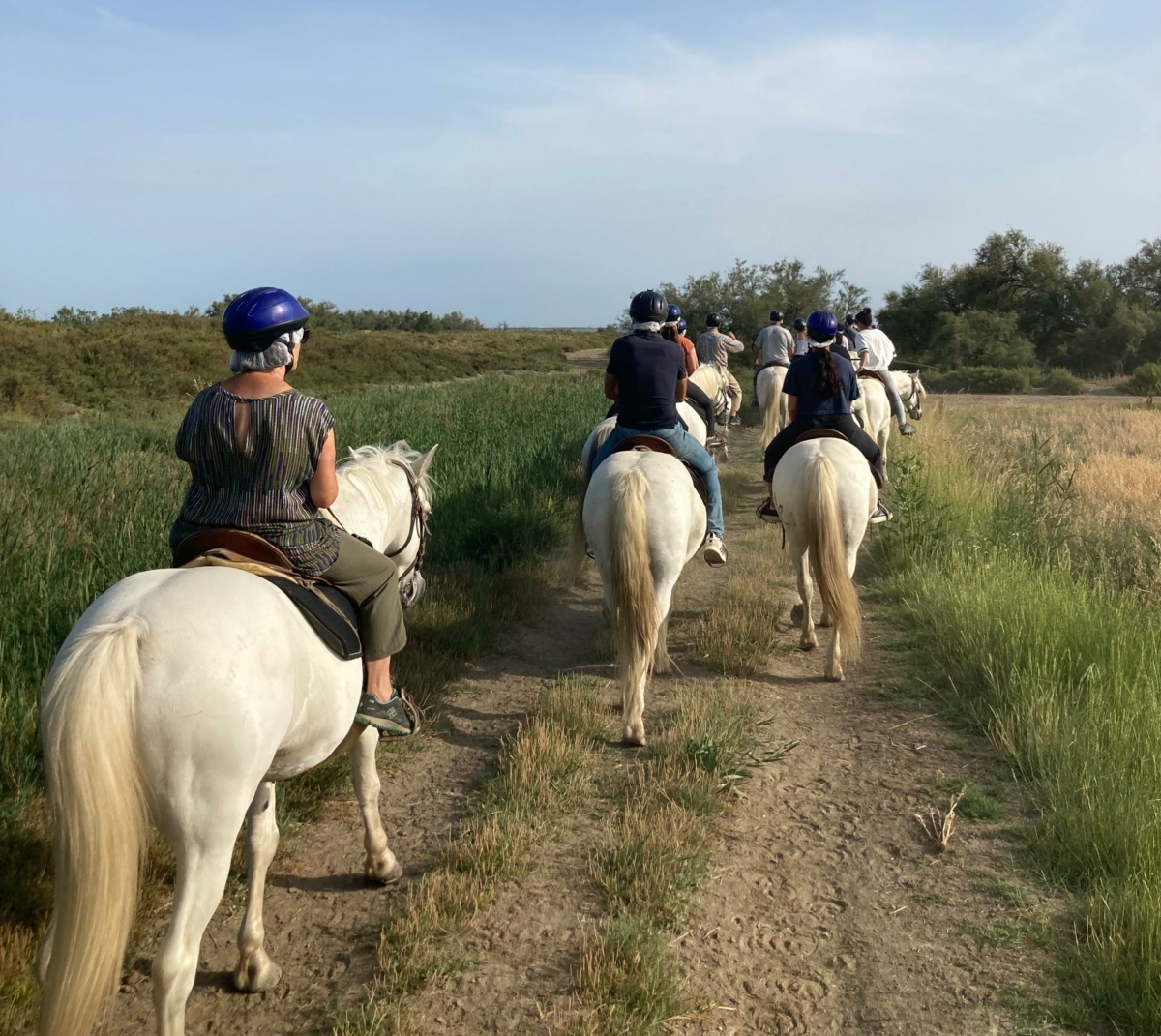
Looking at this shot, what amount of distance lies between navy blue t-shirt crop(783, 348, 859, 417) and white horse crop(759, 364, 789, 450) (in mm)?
6877

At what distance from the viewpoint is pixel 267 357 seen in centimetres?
297

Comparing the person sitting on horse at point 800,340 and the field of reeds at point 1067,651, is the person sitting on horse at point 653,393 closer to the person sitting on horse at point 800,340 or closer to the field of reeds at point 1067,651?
the field of reeds at point 1067,651

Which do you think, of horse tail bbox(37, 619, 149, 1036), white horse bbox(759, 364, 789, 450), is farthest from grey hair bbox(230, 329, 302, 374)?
white horse bbox(759, 364, 789, 450)

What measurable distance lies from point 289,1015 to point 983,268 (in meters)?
42.3

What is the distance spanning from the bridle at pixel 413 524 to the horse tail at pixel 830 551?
→ 2887mm

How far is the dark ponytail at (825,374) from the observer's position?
674 centimetres

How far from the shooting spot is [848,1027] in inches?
114

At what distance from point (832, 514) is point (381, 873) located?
3.84m

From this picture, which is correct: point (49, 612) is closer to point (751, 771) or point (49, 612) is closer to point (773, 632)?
point (751, 771)

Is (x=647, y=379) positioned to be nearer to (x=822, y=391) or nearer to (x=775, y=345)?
(x=822, y=391)

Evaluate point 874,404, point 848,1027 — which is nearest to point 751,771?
point 848,1027

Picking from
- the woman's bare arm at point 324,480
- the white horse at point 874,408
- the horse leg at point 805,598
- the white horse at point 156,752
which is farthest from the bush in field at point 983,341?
the white horse at point 156,752

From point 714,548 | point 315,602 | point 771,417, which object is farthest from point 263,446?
point 771,417

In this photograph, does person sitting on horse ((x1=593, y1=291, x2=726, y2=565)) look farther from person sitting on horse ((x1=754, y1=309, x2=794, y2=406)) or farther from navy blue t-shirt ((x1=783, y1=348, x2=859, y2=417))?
person sitting on horse ((x1=754, y1=309, x2=794, y2=406))
